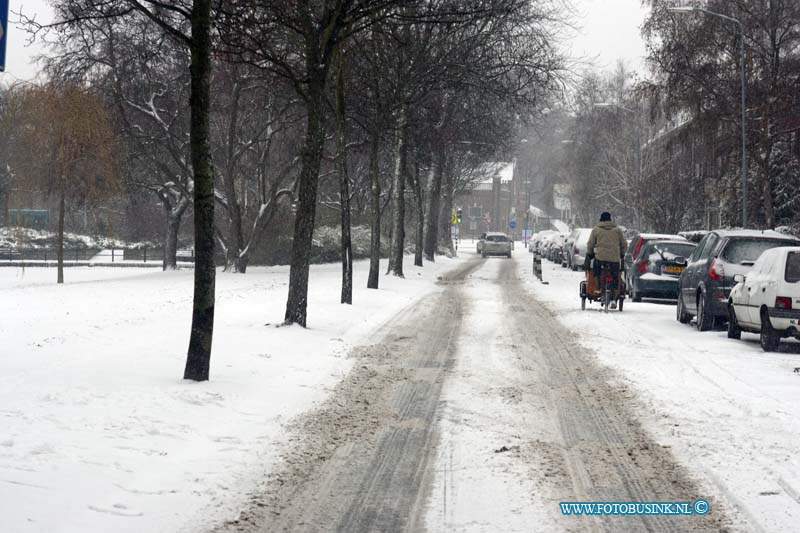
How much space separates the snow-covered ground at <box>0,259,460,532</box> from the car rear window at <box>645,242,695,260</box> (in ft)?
24.8

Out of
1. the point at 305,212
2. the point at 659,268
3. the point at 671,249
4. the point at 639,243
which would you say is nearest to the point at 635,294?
the point at 659,268

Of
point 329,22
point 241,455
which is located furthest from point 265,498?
point 329,22

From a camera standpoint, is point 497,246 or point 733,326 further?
point 497,246

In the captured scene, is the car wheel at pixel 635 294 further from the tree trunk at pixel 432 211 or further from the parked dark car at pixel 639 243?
the tree trunk at pixel 432 211

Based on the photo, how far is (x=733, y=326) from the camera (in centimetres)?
1561

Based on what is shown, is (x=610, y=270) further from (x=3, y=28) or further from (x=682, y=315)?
(x=3, y=28)

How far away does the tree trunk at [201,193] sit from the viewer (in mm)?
9742

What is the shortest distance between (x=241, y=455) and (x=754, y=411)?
4699 millimetres

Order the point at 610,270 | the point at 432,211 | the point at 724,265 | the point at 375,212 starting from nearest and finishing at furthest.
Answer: the point at 724,265 → the point at 610,270 → the point at 375,212 → the point at 432,211

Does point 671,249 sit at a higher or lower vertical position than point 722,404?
higher

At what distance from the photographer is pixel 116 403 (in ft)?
27.7

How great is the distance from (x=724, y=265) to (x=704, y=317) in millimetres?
985

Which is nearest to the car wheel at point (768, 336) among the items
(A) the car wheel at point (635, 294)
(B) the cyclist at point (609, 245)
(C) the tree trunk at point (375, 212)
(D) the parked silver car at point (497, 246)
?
(B) the cyclist at point (609, 245)

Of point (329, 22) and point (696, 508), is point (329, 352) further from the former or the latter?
point (696, 508)
